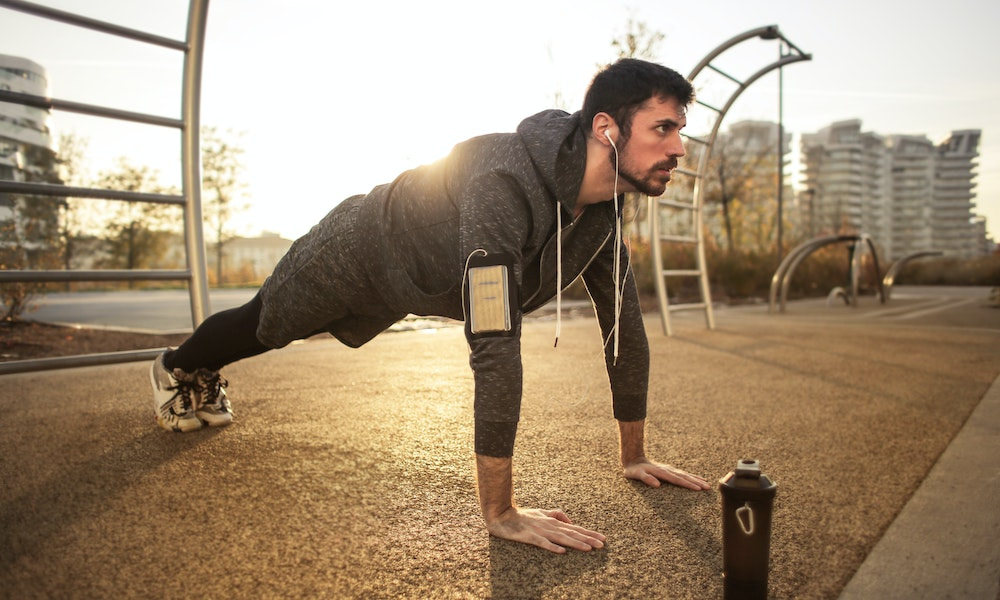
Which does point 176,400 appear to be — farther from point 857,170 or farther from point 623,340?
point 857,170

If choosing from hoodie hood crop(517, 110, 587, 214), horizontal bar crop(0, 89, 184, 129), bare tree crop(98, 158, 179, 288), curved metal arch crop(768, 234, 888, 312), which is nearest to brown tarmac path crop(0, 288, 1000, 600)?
hoodie hood crop(517, 110, 587, 214)

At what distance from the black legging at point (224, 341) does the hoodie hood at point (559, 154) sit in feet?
3.68

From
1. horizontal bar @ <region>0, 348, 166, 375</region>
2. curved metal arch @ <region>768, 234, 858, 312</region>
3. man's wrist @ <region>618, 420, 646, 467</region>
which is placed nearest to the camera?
man's wrist @ <region>618, 420, 646, 467</region>

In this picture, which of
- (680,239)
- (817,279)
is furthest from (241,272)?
(817,279)

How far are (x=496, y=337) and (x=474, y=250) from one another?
0.21 m

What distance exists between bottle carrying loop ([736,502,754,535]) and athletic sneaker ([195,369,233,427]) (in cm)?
202

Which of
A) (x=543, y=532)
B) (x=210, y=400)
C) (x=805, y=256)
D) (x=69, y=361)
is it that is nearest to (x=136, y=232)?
(x=69, y=361)

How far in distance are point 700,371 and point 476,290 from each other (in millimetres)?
2879

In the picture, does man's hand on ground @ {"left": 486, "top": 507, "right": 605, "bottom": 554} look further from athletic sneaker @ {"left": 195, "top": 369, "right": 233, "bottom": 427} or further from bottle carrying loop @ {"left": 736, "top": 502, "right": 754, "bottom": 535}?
athletic sneaker @ {"left": 195, "top": 369, "right": 233, "bottom": 427}

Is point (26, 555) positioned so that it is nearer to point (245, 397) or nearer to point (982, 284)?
point (245, 397)

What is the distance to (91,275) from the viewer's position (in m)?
3.02

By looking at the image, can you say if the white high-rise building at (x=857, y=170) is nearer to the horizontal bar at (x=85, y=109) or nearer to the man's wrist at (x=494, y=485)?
the horizontal bar at (x=85, y=109)

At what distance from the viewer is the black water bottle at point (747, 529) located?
1155 millimetres

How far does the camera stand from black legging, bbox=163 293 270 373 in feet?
7.41
